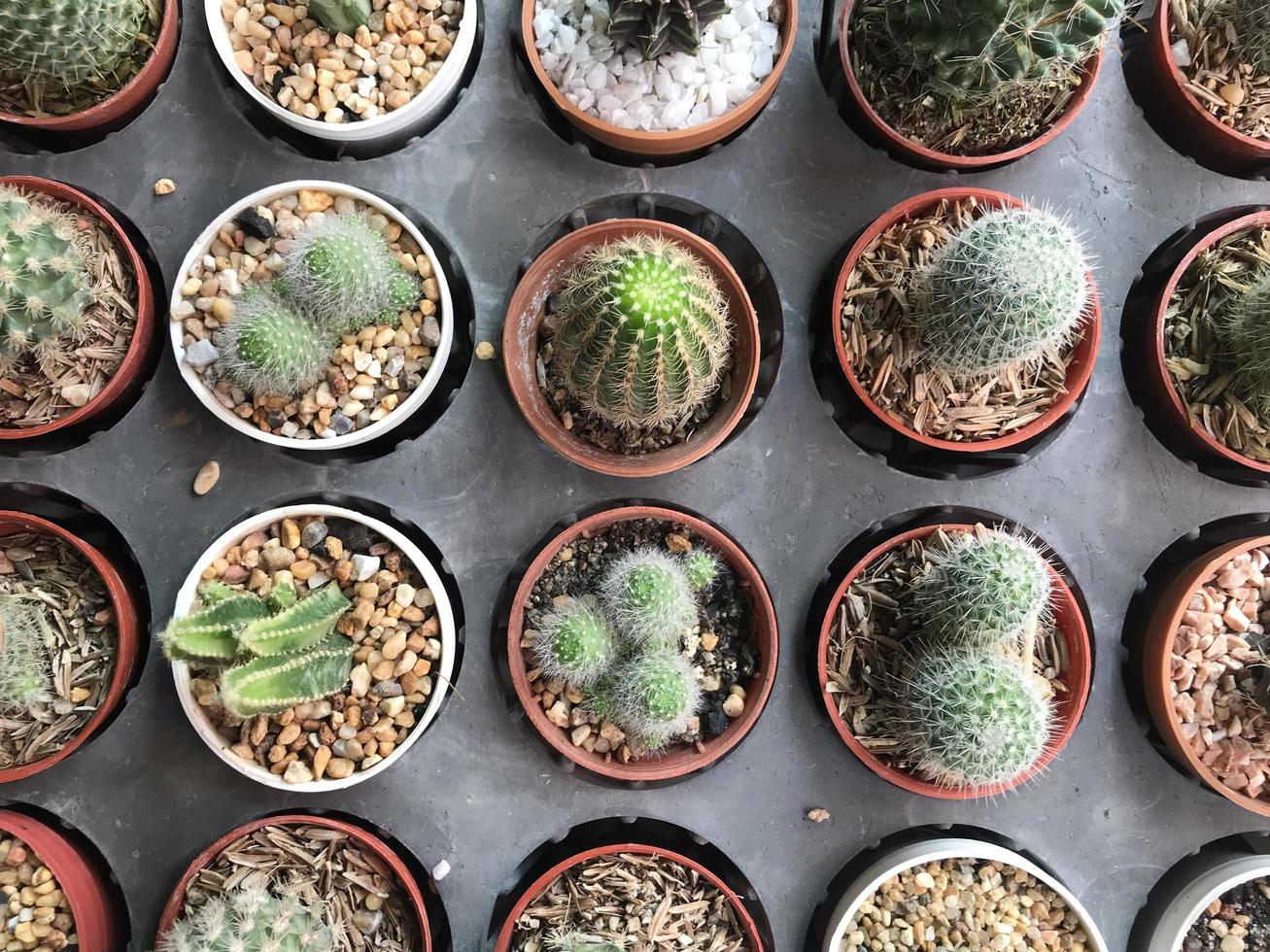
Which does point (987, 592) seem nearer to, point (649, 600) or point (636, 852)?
point (649, 600)

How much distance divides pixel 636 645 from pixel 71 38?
167cm

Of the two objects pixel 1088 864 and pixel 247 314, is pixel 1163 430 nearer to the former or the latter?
pixel 1088 864

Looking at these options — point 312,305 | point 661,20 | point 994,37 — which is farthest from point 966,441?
point 312,305

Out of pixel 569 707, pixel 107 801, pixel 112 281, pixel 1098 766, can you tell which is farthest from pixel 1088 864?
pixel 112 281

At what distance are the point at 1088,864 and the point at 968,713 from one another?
2.21 feet

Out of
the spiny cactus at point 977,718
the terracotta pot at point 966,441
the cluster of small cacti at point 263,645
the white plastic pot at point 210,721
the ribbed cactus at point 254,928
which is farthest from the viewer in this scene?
the terracotta pot at point 966,441

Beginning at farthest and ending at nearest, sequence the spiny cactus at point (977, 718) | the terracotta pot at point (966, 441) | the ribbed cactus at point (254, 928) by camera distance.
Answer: the terracotta pot at point (966, 441)
the spiny cactus at point (977, 718)
the ribbed cactus at point (254, 928)

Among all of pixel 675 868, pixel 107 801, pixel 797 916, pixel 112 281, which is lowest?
pixel 797 916

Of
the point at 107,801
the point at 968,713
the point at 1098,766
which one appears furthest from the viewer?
the point at 1098,766

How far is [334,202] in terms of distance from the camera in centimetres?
178

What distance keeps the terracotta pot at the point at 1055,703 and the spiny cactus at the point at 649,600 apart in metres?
0.34

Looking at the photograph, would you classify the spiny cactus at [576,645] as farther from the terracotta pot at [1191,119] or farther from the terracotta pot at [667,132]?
the terracotta pot at [1191,119]

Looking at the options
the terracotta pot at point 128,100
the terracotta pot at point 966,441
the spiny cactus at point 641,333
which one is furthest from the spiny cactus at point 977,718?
the terracotta pot at point 128,100

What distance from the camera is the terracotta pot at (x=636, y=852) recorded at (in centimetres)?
166
